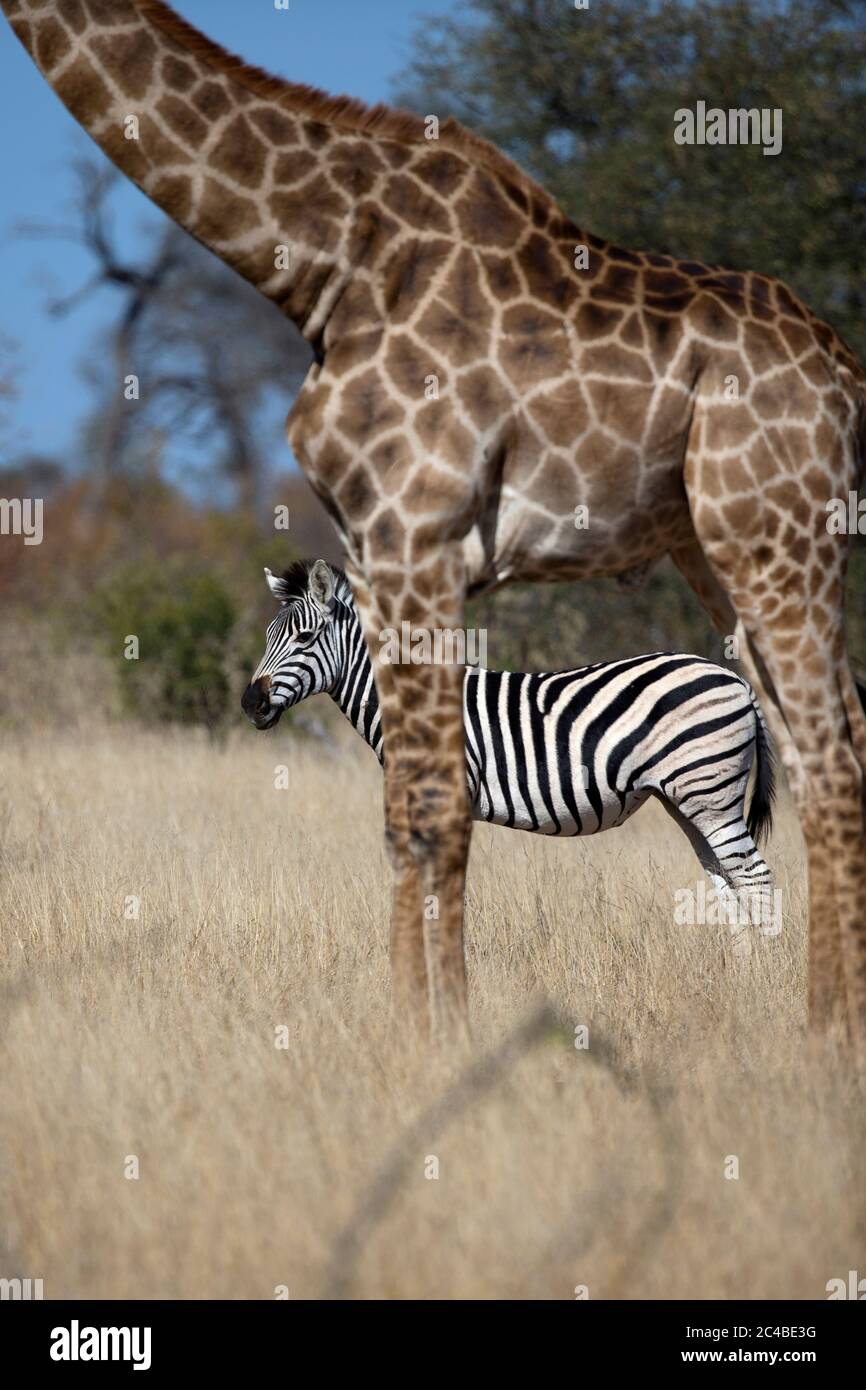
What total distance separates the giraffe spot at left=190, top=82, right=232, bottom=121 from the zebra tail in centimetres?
380

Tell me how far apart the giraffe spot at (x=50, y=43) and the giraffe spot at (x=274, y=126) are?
2.05 feet

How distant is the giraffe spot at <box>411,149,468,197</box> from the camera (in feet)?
15.5

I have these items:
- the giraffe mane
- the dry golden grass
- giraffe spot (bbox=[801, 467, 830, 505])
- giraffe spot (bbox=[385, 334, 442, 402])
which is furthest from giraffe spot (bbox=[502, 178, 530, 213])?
the dry golden grass

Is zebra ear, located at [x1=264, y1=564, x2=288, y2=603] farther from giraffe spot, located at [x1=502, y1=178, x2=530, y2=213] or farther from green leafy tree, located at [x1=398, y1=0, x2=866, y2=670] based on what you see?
green leafy tree, located at [x1=398, y1=0, x2=866, y2=670]

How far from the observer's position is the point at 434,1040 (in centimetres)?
452

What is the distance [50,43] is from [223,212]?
2.52 feet

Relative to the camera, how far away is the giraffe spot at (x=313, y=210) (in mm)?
4629

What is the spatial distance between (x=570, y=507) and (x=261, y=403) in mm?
33541

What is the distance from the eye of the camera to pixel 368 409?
14.8 feet

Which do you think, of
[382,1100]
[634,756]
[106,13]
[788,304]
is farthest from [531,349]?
[634,756]

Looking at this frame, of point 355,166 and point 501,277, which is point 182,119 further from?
point 501,277

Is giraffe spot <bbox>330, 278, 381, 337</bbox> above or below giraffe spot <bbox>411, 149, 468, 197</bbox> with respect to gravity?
below

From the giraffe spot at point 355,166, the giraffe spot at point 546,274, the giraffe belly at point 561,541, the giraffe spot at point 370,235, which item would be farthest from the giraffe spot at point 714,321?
the giraffe spot at point 355,166
